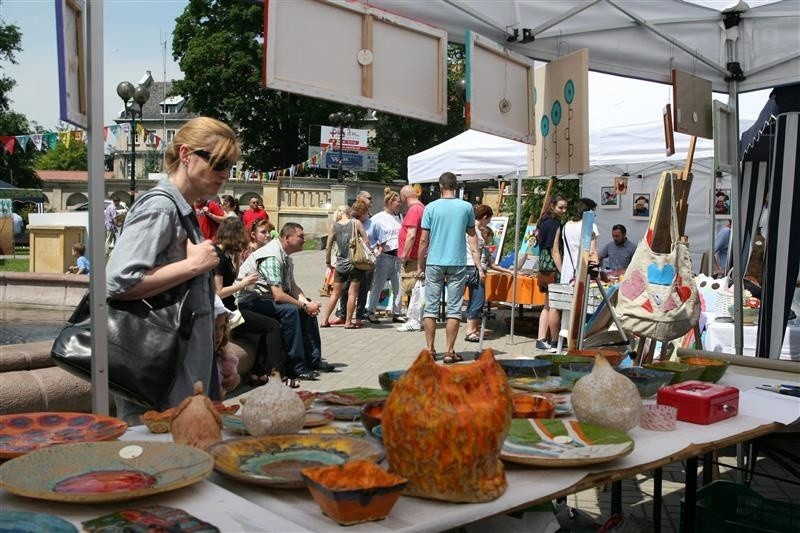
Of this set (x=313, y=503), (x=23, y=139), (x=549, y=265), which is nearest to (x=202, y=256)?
(x=313, y=503)

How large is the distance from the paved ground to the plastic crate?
26 cm

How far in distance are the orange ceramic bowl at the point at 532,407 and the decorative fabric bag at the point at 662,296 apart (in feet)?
7.20

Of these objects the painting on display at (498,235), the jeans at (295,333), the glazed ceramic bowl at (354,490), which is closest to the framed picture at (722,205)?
the painting on display at (498,235)

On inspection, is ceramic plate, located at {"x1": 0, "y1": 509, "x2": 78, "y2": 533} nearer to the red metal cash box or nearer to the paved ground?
the red metal cash box

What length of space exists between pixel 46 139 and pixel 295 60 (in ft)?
68.0

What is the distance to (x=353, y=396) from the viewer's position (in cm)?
265

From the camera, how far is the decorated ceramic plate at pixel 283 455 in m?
1.67

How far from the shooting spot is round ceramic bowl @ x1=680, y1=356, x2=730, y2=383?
3.14m

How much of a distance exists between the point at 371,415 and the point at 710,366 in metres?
1.63

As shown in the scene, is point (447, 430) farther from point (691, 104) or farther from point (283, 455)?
point (691, 104)

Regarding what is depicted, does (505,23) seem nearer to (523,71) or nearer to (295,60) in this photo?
(523,71)

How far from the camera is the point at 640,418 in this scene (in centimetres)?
232

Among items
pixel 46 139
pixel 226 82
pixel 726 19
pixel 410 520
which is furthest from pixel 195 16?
pixel 410 520

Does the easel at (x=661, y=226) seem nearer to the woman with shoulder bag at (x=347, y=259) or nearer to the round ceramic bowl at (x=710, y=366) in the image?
the round ceramic bowl at (x=710, y=366)
